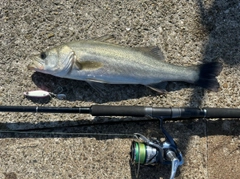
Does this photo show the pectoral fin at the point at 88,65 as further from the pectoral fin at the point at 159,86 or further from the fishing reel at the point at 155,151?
the fishing reel at the point at 155,151

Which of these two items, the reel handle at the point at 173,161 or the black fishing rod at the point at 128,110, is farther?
the black fishing rod at the point at 128,110

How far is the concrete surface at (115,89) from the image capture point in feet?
8.67

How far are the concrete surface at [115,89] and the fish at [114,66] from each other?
0.49 feet

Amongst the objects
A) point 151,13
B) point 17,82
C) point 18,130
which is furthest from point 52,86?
point 151,13

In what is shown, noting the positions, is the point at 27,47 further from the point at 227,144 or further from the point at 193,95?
the point at 227,144

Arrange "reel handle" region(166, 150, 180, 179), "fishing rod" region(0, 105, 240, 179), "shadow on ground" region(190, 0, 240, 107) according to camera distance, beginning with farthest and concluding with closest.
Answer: "shadow on ground" region(190, 0, 240, 107) < "fishing rod" region(0, 105, 240, 179) < "reel handle" region(166, 150, 180, 179)

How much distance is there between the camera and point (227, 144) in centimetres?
270

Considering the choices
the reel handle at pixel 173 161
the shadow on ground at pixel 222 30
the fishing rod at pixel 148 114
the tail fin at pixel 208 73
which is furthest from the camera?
the shadow on ground at pixel 222 30

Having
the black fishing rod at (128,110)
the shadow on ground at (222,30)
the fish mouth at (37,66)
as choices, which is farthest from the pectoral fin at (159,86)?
the fish mouth at (37,66)

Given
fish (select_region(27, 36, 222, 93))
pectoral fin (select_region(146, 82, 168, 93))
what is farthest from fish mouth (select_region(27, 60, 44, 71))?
pectoral fin (select_region(146, 82, 168, 93))

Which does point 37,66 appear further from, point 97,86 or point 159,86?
point 159,86

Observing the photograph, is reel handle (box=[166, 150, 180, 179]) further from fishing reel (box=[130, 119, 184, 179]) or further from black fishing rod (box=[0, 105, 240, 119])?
black fishing rod (box=[0, 105, 240, 119])

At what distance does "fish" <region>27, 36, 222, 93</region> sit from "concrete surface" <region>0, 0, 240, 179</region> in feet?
0.49

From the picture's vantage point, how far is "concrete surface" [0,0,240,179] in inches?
104
